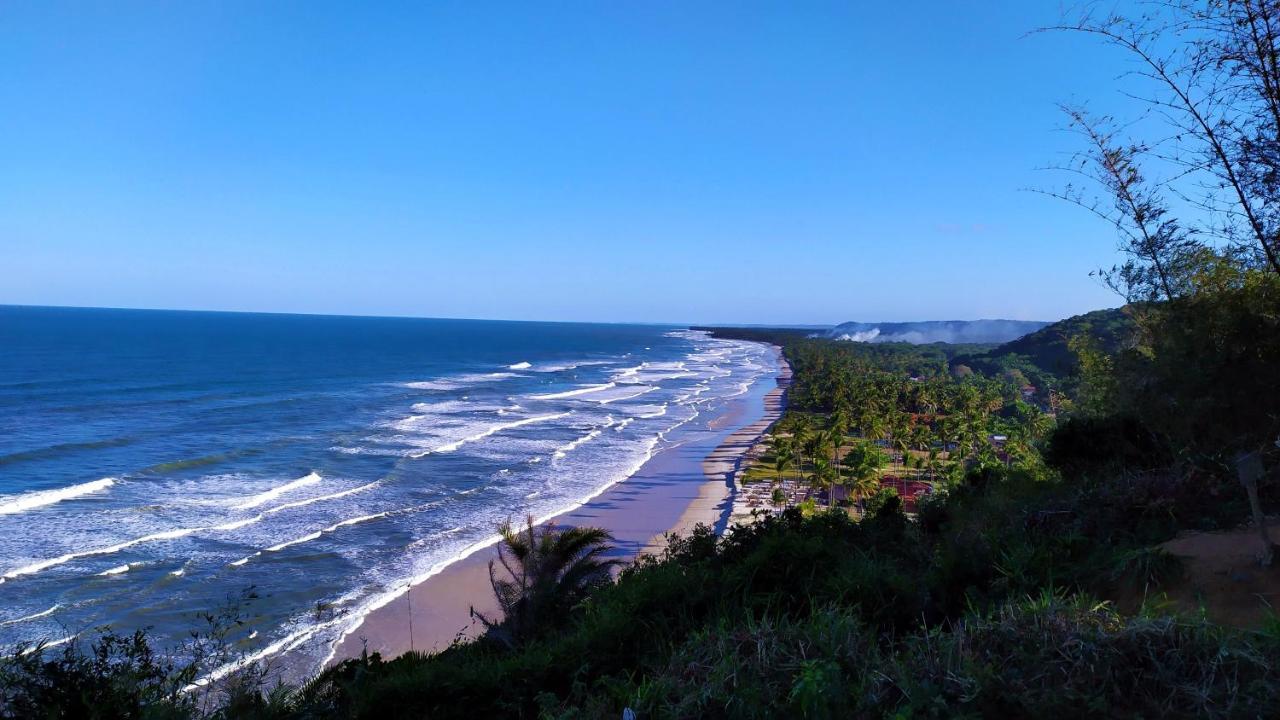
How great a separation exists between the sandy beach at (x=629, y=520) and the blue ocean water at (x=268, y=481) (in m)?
0.90

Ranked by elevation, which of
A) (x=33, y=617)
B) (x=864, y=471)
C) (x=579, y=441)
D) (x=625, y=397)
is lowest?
(x=33, y=617)

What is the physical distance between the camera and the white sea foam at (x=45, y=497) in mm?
27719

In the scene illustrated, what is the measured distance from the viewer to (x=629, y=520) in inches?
1216

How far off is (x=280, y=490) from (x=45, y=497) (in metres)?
8.69

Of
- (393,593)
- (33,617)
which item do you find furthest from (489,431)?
(33,617)

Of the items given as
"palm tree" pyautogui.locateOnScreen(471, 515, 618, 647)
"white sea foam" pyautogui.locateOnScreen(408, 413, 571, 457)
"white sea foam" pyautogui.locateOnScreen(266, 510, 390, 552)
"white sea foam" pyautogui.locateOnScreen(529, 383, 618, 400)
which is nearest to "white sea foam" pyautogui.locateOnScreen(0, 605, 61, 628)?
"white sea foam" pyautogui.locateOnScreen(266, 510, 390, 552)

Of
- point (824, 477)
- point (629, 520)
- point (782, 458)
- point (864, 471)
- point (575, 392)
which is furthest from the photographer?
point (575, 392)

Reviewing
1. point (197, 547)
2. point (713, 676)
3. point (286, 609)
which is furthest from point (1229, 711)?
point (197, 547)

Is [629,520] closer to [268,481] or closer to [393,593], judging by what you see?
[393,593]

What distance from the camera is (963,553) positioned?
8.34 meters

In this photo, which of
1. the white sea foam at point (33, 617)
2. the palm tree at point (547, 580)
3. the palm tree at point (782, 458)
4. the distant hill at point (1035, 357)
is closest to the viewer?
the palm tree at point (547, 580)

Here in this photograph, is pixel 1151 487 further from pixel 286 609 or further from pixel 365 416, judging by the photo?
pixel 365 416

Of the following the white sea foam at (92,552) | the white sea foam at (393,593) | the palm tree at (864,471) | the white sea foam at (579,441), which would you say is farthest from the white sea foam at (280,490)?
the palm tree at (864,471)

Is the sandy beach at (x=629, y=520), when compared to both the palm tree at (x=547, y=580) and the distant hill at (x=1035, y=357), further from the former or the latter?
the distant hill at (x=1035, y=357)
